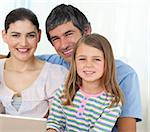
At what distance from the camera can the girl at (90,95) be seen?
89 centimetres

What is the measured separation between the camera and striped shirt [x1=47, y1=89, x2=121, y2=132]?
0.89 meters

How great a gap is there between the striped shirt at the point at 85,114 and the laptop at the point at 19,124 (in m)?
0.15

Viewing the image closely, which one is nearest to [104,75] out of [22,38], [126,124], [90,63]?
[90,63]

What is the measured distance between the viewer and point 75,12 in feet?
3.79

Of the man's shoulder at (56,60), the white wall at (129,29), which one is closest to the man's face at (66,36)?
the man's shoulder at (56,60)

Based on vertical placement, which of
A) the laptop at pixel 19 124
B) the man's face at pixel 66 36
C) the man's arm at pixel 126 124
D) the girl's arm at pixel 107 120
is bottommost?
the man's arm at pixel 126 124

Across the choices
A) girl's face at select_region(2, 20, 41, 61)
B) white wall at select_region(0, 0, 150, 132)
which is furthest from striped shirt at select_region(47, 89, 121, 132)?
white wall at select_region(0, 0, 150, 132)

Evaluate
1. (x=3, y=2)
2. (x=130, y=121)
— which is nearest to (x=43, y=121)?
(x=130, y=121)

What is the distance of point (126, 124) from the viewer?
3.22 ft

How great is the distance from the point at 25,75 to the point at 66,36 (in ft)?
0.66

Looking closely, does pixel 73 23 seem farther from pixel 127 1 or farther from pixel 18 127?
pixel 127 1

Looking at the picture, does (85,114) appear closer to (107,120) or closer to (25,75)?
(107,120)

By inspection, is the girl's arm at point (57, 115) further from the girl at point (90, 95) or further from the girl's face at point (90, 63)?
the girl's face at point (90, 63)

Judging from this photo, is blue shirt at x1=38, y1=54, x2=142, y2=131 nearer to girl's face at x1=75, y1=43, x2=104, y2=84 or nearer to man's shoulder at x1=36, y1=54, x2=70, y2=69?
girl's face at x1=75, y1=43, x2=104, y2=84
